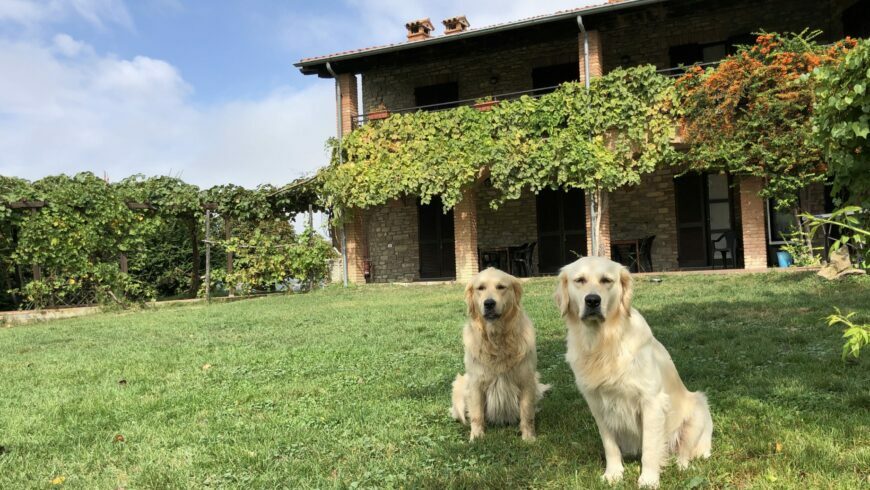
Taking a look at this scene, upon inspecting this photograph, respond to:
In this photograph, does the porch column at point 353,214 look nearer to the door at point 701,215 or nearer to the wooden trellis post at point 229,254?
the wooden trellis post at point 229,254

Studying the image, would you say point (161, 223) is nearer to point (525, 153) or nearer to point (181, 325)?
point (181, 325)

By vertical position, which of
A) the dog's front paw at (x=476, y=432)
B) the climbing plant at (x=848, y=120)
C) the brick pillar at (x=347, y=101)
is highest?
the brick pillar at (x=347, y=101)

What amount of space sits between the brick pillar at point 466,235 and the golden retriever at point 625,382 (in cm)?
1012

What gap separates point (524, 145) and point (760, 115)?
4261 mm

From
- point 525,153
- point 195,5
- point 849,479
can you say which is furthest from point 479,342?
point 525,153

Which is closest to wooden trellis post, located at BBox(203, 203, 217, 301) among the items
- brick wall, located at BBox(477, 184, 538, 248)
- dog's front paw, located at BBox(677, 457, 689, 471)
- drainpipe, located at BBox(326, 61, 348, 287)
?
drainpipe, located at BBox(326, 61, 348, 287)

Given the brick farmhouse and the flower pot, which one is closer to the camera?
the flower pot

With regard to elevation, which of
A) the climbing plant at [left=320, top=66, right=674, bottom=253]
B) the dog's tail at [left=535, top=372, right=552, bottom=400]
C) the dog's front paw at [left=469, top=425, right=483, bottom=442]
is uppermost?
the climbing plant at [left=320, top=66, right=674, bottom=253]

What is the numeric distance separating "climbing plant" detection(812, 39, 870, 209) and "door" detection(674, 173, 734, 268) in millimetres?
11523

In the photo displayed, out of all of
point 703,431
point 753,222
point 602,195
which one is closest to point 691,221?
point 753,222

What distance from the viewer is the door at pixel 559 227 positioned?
46.5 feet

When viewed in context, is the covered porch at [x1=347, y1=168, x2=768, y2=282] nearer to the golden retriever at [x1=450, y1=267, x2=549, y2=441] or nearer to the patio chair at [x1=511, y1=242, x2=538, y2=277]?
the patio chair at [x1=511, y1=242, x2=538, y2=277]

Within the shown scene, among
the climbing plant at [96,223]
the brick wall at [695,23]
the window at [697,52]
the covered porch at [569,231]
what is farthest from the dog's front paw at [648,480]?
the climbing plant at [96,223]

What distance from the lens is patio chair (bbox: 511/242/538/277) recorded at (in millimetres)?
13188
